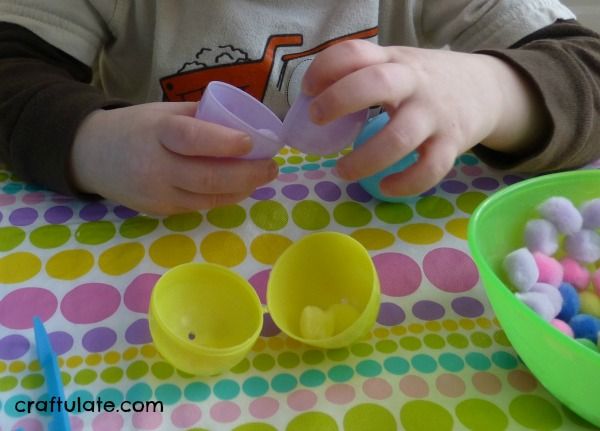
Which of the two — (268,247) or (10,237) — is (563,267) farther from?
(10,237)

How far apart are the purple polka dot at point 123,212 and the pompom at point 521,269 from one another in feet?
0.89

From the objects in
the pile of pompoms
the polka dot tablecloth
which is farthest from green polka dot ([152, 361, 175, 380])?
the pile of pompoms

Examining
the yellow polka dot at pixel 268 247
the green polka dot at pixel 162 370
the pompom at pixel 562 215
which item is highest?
the pompom at pixel 562 215

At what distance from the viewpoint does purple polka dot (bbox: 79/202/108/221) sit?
1.55 feet

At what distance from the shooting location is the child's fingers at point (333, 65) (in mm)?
384

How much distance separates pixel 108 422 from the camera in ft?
1.10

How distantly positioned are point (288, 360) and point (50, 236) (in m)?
0.20

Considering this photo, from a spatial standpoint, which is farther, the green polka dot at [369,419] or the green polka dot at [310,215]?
the green polka dot at [310,215]

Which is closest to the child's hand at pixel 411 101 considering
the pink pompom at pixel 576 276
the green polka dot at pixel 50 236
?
the pink pompom at pixel 576 276

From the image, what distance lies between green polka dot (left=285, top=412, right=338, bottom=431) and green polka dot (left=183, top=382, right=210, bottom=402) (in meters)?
0.05

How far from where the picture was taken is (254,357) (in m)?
0.37

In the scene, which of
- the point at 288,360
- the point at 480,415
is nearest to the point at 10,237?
the point at 288,360

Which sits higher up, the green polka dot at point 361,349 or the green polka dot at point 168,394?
the green polka dot at point 361,349

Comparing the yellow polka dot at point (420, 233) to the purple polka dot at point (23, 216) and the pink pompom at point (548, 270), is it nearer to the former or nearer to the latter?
the pink pompom at point (548, 270)
